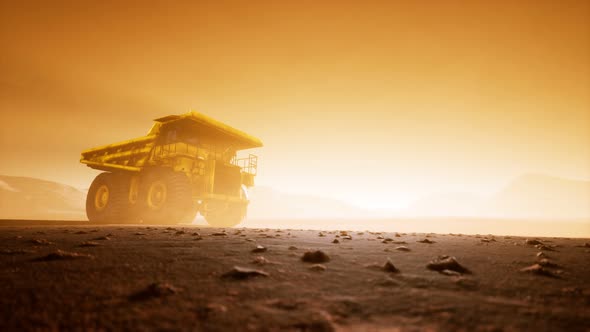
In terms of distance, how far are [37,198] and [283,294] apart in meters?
155

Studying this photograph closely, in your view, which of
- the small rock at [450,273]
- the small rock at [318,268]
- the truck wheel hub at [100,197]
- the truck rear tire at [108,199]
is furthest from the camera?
the truck wheel hub at [100,197]

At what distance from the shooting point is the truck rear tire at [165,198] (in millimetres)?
11859

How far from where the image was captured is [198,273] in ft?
7.23

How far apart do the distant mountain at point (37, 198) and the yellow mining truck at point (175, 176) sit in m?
108

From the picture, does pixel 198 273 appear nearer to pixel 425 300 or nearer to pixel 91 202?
pixel 425 300

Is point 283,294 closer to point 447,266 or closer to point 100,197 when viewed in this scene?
point 447,266

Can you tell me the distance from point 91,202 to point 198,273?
16.4m

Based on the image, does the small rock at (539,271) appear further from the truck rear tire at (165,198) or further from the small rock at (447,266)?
the truck rear tire at (165,198)

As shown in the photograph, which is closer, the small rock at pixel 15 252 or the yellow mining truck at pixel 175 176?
the small rock at pixel 15 252

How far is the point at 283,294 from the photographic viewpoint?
70.0 inches

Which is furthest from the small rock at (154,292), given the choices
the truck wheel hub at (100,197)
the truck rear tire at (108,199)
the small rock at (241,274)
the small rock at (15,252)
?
the truck wheel hub at (100,197)

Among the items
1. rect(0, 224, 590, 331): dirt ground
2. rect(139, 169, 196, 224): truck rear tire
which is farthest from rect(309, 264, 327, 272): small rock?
rect(139, 169, 196, 224): truck rear tire

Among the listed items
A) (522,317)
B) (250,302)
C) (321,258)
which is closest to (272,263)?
(321,258)

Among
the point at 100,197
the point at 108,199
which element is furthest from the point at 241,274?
the point at 100,197
